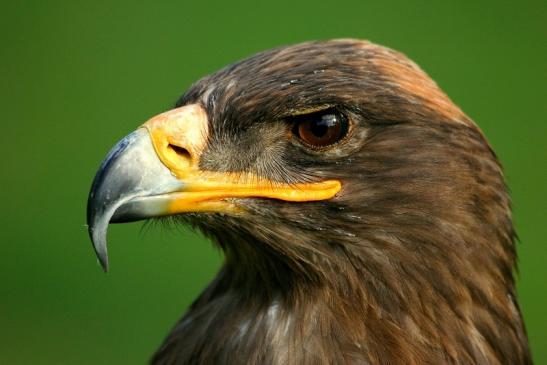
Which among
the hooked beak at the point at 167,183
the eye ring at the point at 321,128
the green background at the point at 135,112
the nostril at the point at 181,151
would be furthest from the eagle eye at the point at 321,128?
the green background at the point at 135,112

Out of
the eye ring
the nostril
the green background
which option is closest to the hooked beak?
the nostril

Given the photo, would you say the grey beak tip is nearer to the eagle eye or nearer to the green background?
the eagle eye

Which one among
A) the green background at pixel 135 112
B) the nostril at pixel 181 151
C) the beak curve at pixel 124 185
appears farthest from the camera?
the green background at pixel 135 112

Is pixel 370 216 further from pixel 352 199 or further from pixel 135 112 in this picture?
pixel 135 112

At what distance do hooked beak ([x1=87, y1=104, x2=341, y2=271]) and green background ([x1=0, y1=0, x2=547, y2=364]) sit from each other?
409 centimetres

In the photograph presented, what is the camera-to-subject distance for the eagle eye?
3.86 m

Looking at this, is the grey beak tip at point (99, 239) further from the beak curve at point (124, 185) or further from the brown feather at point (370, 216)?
the brown feather at point (370, 216)

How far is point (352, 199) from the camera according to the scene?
3906mm

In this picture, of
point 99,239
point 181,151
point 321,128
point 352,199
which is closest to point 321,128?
point 321,128

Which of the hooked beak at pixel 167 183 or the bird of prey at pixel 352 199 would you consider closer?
the hooked beak at pixel 167 183

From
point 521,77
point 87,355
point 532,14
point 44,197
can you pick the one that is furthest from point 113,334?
point 532,14

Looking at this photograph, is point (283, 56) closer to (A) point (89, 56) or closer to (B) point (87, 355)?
(B) point (87, 355)

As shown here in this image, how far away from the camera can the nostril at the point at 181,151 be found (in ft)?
12.6

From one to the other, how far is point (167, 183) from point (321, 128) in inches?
20.0
